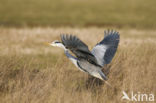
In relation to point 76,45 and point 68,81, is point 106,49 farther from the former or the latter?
point 76,45

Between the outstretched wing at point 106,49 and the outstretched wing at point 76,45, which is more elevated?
the outstretched wing at point 76,45

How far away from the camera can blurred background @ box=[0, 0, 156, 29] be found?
2884cm

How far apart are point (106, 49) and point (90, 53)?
850 millimetres

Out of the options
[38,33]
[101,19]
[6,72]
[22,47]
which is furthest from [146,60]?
[101,19]

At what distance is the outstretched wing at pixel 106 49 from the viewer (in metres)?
5.82

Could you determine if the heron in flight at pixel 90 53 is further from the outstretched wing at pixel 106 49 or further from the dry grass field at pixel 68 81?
the dry grass field at pixel 68 81

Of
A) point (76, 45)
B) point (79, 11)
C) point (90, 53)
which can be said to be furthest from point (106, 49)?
point (79, 11)

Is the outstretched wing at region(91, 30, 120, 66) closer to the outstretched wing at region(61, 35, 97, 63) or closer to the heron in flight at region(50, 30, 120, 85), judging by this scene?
the heron in flight at region(50, 30, 120, 85)

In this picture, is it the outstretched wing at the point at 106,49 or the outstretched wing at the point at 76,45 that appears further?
the outstretched wing at the point at 106,49

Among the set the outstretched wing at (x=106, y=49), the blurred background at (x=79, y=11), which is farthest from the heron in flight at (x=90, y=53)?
the blurred background at (x=79, y=11)

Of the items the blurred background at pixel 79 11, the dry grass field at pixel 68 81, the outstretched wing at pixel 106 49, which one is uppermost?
the outstretched wing at pixel 106 49

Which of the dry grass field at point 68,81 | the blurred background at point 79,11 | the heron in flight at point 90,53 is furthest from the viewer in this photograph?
the blurred background at point 79,11

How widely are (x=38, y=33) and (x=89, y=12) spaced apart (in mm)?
20871

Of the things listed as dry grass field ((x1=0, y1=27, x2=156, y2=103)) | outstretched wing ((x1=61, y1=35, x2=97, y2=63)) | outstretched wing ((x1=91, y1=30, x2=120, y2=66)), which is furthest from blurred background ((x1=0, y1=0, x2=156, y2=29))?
outstretched wing ((x1=61, y1=35, x2=97, y2=63))
